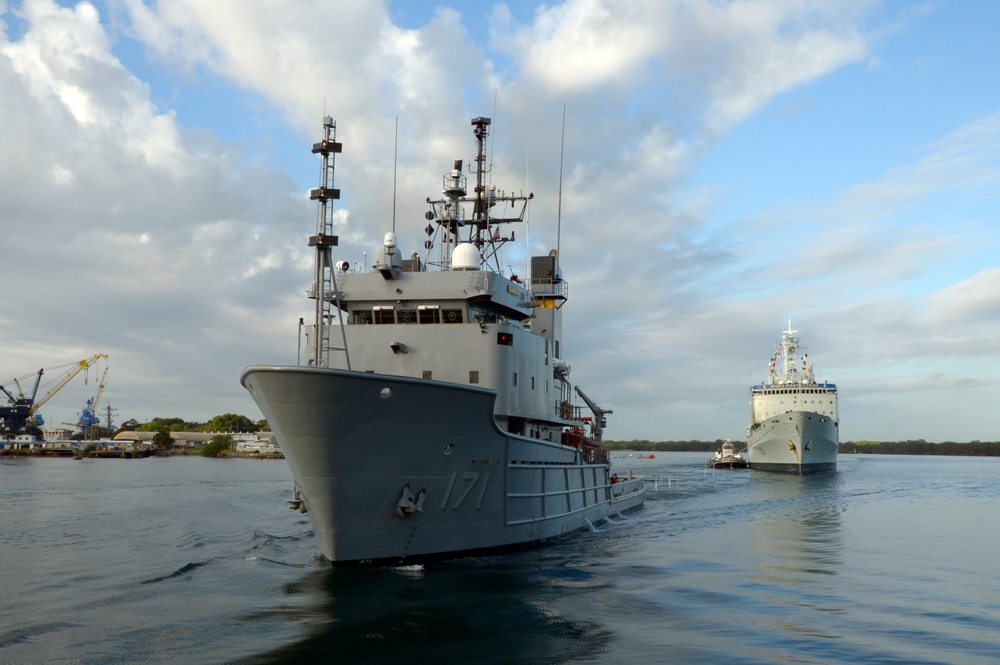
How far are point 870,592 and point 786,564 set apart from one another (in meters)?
3.31

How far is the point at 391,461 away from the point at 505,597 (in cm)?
355

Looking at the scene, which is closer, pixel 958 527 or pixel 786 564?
pixel 786 564

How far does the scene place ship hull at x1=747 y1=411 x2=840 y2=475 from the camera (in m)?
66.0

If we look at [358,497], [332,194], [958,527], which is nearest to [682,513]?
[958,527]

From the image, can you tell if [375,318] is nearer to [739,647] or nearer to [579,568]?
[579,568]

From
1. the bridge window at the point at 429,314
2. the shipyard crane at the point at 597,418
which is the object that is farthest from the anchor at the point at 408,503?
the shipyard crane at the point at 597,418

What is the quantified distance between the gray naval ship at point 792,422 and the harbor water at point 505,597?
139ft

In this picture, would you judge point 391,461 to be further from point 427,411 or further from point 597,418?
point 597,418

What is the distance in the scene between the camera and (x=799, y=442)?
218 ft

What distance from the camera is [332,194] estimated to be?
15430 millimetres

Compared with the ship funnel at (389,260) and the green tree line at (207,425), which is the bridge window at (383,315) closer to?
the ship funnel at (389,260)

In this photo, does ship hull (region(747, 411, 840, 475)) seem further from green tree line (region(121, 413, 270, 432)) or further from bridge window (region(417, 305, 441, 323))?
green tree line (region(121, 413, 270, 432))

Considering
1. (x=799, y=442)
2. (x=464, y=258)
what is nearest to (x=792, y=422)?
(x=799, y=442)

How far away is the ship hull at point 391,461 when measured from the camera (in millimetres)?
13859
